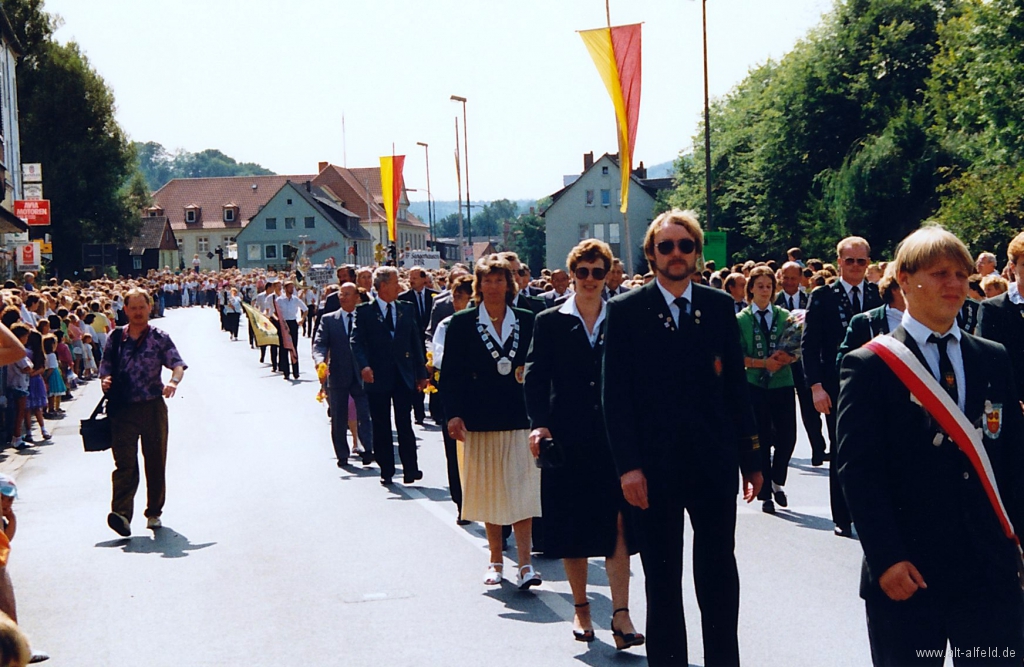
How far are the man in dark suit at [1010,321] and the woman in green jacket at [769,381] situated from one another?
3.46 meters

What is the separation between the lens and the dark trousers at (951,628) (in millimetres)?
3760

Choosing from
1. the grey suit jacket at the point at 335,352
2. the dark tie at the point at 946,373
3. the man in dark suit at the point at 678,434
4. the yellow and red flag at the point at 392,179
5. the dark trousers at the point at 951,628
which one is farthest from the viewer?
the yellow and red flag at the point at 392,179

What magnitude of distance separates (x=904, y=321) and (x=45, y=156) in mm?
70851

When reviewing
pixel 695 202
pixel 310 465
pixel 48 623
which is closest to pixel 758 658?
pixel 48 623

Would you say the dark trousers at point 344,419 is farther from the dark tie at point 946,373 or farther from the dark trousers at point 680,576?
the dark tie at point 946,373

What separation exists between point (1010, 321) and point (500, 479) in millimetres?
2970

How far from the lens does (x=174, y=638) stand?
7.00 meters

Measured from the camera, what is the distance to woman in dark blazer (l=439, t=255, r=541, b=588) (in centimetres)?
781

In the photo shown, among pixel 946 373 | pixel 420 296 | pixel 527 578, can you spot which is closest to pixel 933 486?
pixel 946 373

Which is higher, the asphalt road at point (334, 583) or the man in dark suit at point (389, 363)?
the man in dark suit at point (389, 363)

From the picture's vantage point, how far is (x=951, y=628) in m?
3.80

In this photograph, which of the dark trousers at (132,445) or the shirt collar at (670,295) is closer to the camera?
the shirt collar at (670,295)

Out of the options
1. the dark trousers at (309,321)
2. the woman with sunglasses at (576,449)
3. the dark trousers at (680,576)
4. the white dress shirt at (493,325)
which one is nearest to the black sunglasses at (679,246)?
the dark trousers at (680,576)

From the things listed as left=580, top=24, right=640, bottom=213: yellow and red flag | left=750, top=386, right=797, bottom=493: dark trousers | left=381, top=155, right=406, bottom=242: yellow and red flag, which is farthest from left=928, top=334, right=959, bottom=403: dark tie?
left=381, top=155, right=406, bottom=242: yellow and red flag
